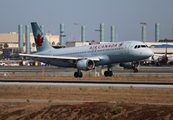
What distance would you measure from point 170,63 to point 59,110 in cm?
10357

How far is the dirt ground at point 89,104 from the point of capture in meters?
25.1

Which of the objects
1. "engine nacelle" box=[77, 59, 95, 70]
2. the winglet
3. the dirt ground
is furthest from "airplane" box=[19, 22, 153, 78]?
the dirt ground

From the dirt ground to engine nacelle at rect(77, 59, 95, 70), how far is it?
20359mm

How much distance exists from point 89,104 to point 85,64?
32595 mm

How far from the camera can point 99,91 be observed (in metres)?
38.2

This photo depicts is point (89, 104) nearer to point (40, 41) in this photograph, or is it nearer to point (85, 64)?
point (85, 64)

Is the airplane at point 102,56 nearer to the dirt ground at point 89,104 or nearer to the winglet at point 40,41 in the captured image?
the winglet at point 40,41

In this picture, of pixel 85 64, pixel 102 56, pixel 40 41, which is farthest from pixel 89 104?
pixel 40 41

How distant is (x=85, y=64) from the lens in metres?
60.1

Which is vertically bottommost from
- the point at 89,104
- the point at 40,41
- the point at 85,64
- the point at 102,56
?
the point at 89,104

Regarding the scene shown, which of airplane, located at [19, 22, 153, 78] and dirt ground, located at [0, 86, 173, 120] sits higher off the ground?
airplane, located at [19, 22, 153, 78]

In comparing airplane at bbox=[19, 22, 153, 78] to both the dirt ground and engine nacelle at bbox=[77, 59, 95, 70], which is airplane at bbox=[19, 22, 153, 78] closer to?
engine nacelle at bbox=[77, 59, 95, 70]

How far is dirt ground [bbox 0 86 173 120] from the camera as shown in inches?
987

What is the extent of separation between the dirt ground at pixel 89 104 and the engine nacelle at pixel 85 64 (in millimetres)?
20359
